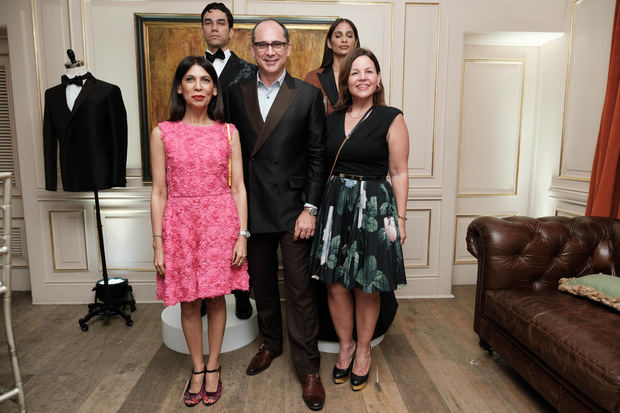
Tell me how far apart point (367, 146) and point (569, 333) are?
1095 millimetres

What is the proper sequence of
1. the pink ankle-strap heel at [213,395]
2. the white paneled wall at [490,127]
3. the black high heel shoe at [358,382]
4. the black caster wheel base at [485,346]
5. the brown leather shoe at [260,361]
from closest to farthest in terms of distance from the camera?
the pink ankle-strap heel at [213,395] → the black high heel shoe at [358,382] → the brown leather shoe at [260,361] → the black caster wheel base at [485,346] → the white paneled wall at [490,127]

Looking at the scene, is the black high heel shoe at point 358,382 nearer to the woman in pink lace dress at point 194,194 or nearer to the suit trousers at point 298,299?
the suit trousers at point 298,299

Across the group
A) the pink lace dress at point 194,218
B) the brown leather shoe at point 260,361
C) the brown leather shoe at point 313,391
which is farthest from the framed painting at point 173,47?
the brown leather shoe at point 313,391

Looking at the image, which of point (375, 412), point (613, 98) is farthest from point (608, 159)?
point (375, 412)

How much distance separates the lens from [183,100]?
1.75 m

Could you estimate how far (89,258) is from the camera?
3.03m

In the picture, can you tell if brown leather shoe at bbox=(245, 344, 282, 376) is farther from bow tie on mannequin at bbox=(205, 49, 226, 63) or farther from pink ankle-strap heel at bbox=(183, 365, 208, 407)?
bow tie on mannequin at bbox=(205, 49, 226, 63)

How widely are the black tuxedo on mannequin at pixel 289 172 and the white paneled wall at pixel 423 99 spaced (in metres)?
1.31

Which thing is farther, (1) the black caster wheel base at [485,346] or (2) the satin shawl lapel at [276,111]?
(1) the black caster wheel base at [485,346]

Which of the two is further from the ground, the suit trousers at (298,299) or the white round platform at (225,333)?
the suit trousers at (298,299)

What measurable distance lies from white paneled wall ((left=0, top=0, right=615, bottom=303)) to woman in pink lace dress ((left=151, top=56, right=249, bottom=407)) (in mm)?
1355

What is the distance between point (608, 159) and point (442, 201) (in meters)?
1.06

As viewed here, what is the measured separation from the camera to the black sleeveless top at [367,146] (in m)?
1.76

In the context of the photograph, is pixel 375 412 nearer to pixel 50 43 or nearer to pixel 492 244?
pixel 492 244
